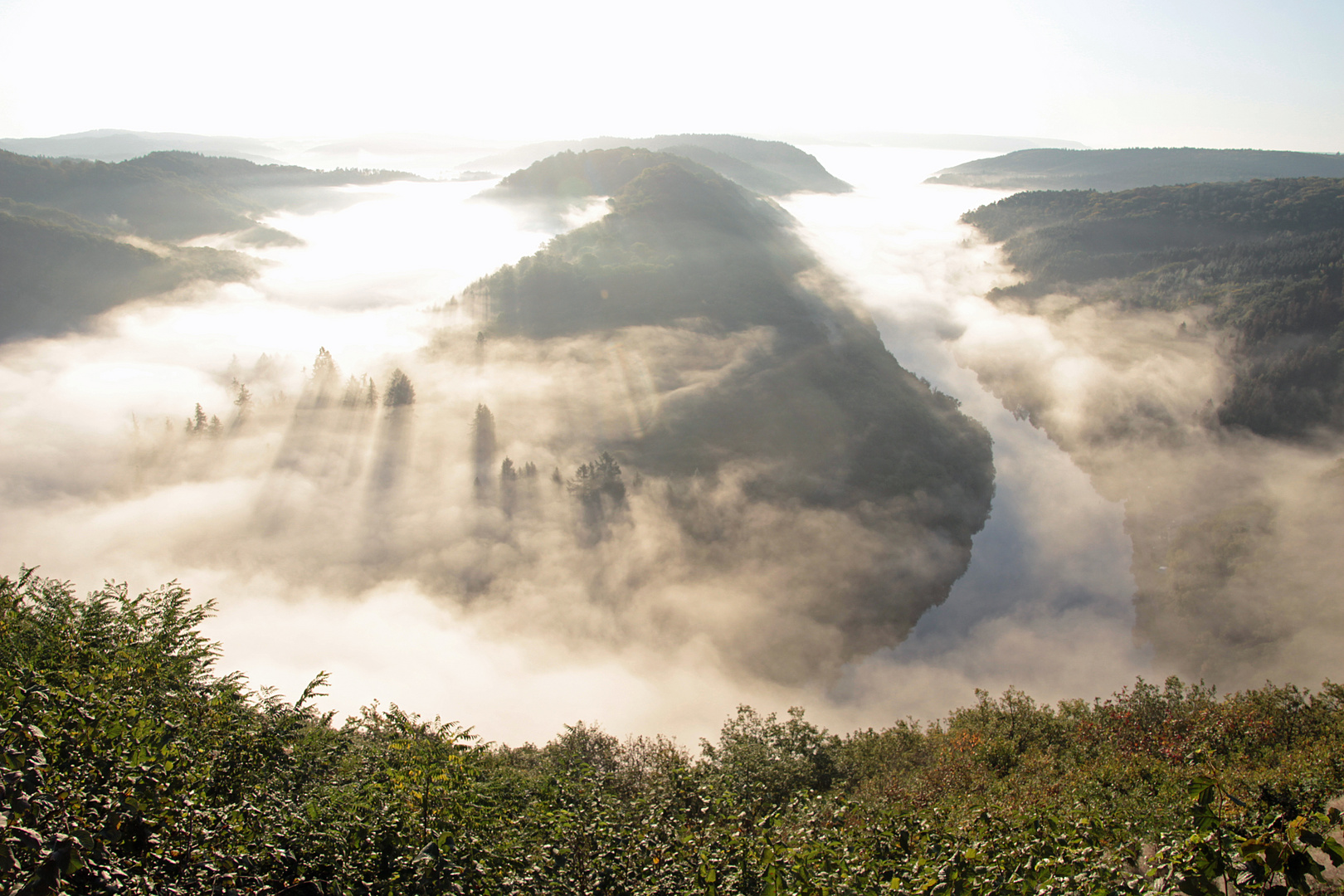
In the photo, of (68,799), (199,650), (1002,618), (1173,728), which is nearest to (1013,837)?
(68,799)

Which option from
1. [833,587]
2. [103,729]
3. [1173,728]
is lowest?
[833,587]

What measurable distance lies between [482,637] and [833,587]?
77.9 meters

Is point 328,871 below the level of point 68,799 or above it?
below

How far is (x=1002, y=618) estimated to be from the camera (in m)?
169

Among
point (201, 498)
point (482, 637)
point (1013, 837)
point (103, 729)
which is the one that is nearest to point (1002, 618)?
point (482, 637)

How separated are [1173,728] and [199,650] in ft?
202

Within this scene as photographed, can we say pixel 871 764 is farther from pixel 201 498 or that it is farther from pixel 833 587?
pixel 201 498

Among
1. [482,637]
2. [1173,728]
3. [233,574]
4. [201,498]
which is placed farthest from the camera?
[201,498]

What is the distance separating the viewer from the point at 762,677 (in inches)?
5384

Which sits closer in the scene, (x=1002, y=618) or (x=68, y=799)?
(x=68, y=799)

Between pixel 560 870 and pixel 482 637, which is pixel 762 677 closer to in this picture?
pixel 482 637

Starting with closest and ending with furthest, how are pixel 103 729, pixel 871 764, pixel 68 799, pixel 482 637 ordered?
pixel 68 799, pixel 103 729, pixel 871 764, pixel 482 637

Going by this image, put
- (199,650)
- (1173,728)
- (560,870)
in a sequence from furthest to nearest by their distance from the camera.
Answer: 1. (1173,728)
2. (199,650)
3. (560,870)

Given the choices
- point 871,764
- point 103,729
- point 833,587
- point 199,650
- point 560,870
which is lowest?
point 833,587
